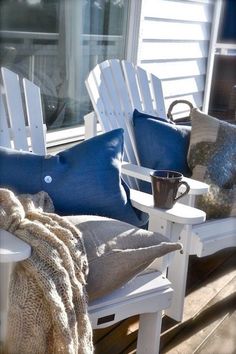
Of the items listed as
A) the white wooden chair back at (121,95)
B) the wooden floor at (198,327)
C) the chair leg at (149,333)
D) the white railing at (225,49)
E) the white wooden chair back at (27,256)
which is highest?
the white railing at (225,49)

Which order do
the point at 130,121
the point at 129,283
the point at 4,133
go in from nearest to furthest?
the point at 129,283
the point at 4,133
the point at 130,121

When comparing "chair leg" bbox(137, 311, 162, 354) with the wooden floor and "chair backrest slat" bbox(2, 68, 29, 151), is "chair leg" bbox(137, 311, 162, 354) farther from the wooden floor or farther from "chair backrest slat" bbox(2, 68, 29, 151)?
"chair backrest slat" bbox(2, 68, 29, 151)

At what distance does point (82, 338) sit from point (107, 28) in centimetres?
230

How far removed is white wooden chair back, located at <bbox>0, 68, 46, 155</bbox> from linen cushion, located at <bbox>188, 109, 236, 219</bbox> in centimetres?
70

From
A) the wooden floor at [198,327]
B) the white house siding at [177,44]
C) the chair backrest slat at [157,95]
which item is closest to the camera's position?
the wooden floor at [198,327]

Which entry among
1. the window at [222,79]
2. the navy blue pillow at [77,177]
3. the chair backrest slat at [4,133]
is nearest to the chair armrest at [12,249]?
the navy blue pillow at [77,177]

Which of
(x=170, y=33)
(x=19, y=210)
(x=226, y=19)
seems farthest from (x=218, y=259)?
(x=226, y=19)

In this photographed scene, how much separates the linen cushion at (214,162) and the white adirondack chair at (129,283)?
455 millimetres

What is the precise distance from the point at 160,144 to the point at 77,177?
2.55ft

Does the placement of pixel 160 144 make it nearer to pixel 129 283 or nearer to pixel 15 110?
pixel 15 110

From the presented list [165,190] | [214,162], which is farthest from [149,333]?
[214,162]

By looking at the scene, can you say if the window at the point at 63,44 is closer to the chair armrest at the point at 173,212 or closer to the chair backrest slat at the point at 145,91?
the chair backrest slat at the point at 145,91

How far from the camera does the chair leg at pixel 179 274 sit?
78.5 inches

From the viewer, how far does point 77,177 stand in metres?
1.68
